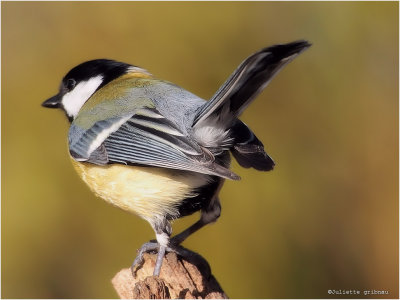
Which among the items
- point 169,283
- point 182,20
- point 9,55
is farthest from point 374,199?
point 9,55

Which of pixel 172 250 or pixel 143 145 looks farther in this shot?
pixel 172 250

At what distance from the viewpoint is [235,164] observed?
4.06m

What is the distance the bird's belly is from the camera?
3016 mm

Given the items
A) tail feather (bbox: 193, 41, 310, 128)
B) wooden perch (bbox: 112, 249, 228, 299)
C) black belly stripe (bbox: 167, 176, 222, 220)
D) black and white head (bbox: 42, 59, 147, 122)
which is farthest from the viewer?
black and white head (bbox: 42, 59, 147, 122)

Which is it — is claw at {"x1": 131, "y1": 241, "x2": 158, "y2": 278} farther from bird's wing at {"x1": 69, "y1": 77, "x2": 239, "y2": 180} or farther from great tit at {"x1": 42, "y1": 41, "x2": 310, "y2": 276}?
bird's wing at {"x1": 69, "y1": 77, "x2": 239, "y2": 180}

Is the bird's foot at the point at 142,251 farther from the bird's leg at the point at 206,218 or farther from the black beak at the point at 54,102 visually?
the black beak at the point at 54,102

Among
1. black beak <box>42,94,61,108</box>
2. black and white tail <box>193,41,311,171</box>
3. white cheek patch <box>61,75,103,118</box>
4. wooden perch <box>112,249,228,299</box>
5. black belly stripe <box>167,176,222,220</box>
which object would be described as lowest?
wooden perch <box>112,249,228,299</box>

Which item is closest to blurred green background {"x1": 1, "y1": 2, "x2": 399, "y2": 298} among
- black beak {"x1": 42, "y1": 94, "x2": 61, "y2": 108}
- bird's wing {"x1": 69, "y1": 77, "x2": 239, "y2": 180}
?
black beak {"x1": 42, "y1": 94, "x2": 61, "y2": 108}

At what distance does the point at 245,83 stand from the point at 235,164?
4.27 feet

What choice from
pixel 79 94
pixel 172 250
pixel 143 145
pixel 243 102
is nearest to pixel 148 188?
pixel 143 145

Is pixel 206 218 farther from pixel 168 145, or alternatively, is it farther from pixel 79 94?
pixel 79 94

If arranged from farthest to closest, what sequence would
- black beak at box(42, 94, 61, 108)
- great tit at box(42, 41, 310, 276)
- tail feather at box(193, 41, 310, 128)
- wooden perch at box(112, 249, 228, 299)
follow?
black beak at box(42, 94, 61, 108) → wooden perch at box(112, 249, 228, 299) → great tit at box(42, 41, 310, 276) → tail feather at box(193, 41, 310, 128)

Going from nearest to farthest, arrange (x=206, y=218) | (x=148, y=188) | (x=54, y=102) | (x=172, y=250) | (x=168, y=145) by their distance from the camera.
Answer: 1. (x=168, y=145)
2. (x=148, y=188)
3. (x=172, y=250)
4. (x=206, y=218)
5. (x=54, y=102)

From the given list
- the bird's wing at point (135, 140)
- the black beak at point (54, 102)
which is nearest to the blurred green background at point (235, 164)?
the black beak at point (54, 102)
